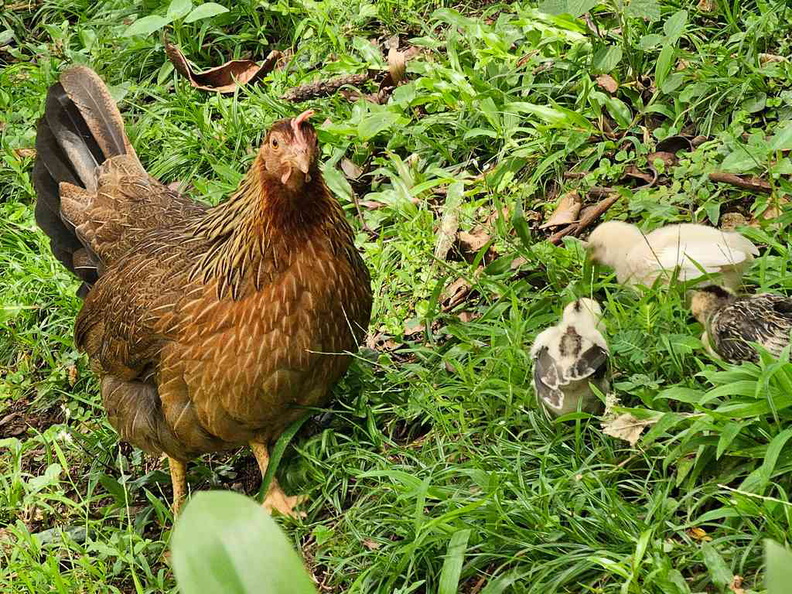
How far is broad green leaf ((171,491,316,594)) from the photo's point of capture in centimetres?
103

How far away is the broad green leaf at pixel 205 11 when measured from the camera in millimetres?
5695

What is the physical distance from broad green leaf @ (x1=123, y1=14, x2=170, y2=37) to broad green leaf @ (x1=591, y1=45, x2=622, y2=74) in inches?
99.4

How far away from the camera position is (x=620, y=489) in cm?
298

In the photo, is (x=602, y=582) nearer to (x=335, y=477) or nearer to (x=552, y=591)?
(x=552, y=591)

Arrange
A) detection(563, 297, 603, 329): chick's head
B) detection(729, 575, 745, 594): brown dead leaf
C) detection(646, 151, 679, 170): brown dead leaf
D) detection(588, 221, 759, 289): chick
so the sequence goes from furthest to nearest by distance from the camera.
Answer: detection(646, 151, 679, 170): brown dead leaf → detection(588, 221, 759, 289): chick → detection(563, 297, 603, 329): chick's head → detection(729, 575, 745, 594): brown dead leaf

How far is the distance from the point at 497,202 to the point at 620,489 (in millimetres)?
1466

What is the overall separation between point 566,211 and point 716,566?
1.99m

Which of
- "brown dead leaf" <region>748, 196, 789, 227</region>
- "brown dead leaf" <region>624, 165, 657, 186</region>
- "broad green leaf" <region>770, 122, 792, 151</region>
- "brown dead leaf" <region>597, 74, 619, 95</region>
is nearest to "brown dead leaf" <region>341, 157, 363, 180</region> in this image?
"brown dead leaf" <region>597, 74, 619, 95</region>

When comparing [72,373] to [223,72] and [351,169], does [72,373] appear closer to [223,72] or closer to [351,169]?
[351,169]

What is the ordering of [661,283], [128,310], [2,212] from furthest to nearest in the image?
[2,212] → [128,310] → [661,283]

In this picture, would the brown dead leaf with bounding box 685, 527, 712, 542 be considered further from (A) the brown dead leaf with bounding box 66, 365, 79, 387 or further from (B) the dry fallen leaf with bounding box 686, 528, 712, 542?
(A) the brown dead leaf with bounding box 66, 365, 79, 387

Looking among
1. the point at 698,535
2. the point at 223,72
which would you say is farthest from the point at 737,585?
the point at 223,72

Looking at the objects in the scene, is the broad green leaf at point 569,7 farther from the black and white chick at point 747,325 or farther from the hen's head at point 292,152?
the black and white chick at point 747,325

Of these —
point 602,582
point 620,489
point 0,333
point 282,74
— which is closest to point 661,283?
point 620,489
